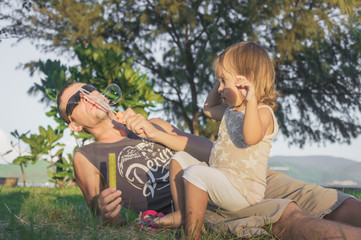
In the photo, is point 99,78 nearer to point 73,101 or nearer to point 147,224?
point 73,101

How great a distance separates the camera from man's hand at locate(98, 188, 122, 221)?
74.1 inches

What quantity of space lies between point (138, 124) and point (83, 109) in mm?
576

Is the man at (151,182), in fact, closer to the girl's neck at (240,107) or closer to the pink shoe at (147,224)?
the pink shoe at (147,224)

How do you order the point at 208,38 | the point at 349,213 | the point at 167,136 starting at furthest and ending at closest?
the point at 208,38 → the point at 167,136 → the point at 349,213

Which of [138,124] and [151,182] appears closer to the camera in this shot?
[138,124]

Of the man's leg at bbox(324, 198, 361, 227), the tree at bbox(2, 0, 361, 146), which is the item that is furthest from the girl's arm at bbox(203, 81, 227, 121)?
the tree at bbox(2, 0, 361, 146)

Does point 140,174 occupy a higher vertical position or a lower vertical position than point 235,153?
lower

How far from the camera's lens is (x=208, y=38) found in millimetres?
10227

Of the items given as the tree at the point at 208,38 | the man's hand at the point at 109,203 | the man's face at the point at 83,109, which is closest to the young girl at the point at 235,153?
the man's hand at the point at 109,203

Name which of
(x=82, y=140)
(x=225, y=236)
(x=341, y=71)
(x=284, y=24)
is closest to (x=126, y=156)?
(x=225, y=236)

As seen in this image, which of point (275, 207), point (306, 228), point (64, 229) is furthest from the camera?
point (64, 229)

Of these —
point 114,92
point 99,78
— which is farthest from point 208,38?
point 114,92

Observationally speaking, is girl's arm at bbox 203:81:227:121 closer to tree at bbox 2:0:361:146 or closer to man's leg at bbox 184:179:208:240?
man's leg at bbox 184:179:208:240

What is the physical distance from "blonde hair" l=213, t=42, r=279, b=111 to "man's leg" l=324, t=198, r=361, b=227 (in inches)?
24.3
